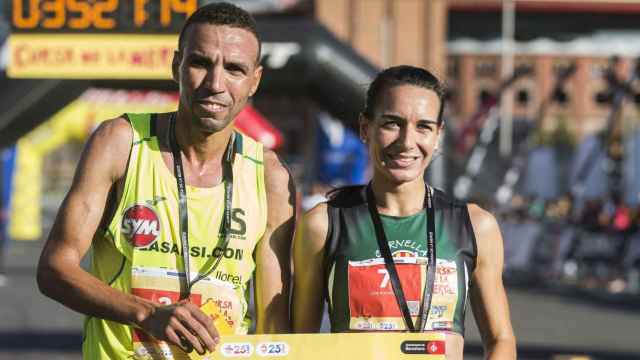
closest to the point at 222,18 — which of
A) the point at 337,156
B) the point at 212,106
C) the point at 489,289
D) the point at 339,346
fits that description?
the point at 212,106

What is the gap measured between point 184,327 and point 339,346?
1.41ft

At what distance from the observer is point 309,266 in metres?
4.15

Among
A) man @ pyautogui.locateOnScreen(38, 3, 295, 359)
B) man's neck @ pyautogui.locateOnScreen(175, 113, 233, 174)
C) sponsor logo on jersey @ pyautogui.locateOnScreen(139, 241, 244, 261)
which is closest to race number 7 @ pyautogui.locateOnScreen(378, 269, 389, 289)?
man @ pyautogui.locateOnScreen(38, 3, 295, 359)

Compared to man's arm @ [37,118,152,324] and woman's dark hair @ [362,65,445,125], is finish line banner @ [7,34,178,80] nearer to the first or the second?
woman's dark hair @ [362,65,445,125]

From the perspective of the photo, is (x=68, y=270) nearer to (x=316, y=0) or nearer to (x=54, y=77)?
(x=54, y=77)

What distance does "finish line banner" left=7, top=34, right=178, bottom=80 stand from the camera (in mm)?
14195

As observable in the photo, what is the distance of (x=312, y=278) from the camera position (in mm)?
4156

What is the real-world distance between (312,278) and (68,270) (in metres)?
0.67

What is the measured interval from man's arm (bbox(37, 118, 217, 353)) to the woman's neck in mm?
663

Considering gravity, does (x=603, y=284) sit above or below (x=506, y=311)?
below

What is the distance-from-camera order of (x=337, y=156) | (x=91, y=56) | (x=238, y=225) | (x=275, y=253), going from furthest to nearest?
(x=337, y=156) → (x=91, y=56) → (x=275, y=253) → (x=238, y=225)

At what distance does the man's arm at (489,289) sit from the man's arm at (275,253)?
0.48 metres

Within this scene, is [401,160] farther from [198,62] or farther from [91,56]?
[91,56]

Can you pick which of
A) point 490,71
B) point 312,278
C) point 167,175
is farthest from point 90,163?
point 490,71
